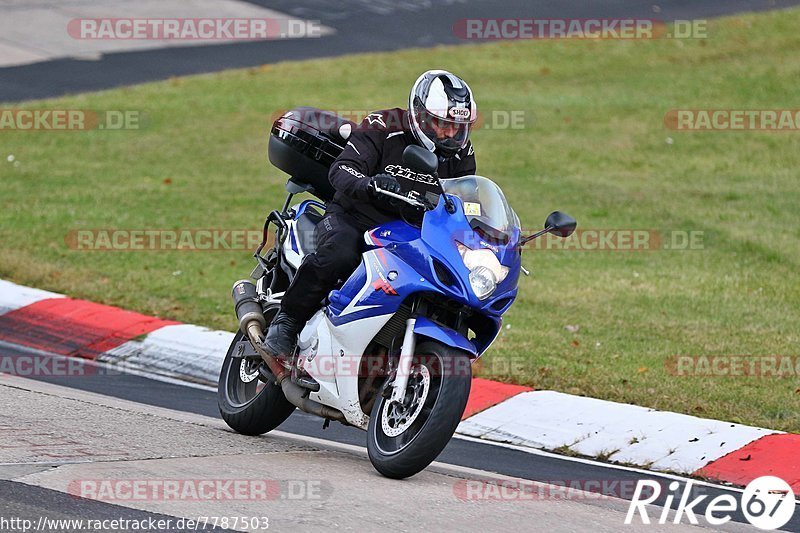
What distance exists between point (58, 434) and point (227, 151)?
11.2 metres

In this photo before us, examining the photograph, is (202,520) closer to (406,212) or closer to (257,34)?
(406,212)

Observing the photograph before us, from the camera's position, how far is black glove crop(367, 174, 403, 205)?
6.70m

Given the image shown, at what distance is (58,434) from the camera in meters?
6.92

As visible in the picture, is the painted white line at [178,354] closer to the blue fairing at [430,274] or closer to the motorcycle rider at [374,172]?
the motorcycle rider at [374,172]

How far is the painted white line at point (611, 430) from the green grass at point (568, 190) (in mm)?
383

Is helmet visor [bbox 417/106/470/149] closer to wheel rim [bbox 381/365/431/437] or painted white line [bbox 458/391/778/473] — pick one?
wheel rim [bbox 381/365/431/437]

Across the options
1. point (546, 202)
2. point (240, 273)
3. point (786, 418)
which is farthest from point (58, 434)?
point (546, 202)

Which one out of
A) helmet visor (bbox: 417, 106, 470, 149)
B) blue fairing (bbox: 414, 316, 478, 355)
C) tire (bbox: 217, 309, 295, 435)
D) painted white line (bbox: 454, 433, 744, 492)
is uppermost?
helmet visor (bbox: 417, 106, 470, 149)

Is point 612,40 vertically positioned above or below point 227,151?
above

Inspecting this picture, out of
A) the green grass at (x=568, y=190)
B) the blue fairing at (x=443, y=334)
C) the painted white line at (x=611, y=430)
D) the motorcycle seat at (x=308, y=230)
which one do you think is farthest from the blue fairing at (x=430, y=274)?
the green grass at (x=568, y=190)

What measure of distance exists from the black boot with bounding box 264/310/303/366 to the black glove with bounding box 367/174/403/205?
1046 mm

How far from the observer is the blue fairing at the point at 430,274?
6.44m

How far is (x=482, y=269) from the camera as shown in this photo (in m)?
6.45

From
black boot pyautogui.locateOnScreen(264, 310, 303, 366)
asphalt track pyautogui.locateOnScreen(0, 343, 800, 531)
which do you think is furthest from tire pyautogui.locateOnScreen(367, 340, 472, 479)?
black boot pyautogui.locateOnScreen(264, 310, 303, 366)
